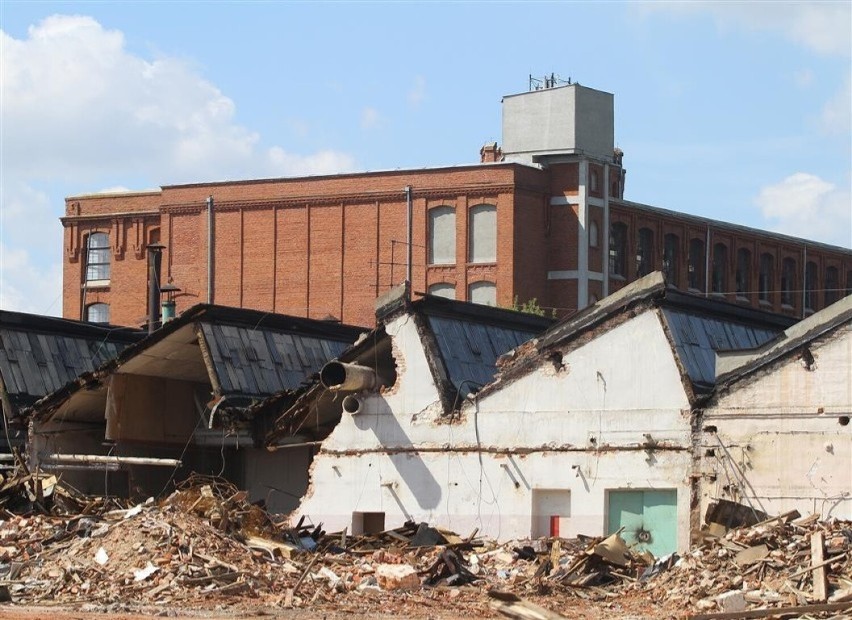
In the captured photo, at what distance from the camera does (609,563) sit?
23.9 metres

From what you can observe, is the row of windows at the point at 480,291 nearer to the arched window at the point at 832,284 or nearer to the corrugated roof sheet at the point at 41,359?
the arched window at the point at 832,284

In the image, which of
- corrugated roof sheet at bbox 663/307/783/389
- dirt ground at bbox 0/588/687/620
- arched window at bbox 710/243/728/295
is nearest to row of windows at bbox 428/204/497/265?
arched window at bbox 710/243/728/295

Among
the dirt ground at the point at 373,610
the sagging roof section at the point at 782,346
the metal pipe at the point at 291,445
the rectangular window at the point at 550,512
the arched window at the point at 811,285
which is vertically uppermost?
the arched window at the point at 811,285

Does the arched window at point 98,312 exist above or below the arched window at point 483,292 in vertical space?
below

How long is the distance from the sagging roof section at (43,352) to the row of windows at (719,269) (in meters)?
39.9

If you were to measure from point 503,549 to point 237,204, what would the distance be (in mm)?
52016

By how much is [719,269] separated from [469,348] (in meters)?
51.1

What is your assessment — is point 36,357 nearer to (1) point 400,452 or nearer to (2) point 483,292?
(1) point 400,452

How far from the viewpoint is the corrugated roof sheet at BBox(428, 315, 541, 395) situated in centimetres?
2911

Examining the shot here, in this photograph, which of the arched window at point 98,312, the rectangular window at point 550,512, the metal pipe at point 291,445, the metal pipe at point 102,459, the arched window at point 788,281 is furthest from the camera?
the arched window at point 788,281

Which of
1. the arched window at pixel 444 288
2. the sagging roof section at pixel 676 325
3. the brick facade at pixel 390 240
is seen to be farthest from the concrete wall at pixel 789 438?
the arched window at pixel 444 288

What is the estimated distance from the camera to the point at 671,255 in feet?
252

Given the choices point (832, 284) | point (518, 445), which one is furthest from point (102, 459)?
point (832, 284)

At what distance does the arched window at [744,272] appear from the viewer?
79938 mm
